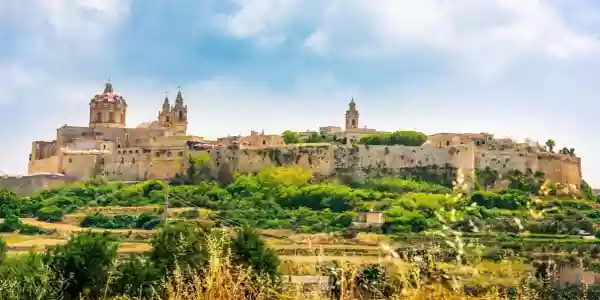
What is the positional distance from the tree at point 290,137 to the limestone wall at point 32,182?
1175cm

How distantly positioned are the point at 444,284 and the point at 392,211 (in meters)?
31.4

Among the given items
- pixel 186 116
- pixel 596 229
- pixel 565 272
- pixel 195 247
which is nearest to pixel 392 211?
pixel 596 229

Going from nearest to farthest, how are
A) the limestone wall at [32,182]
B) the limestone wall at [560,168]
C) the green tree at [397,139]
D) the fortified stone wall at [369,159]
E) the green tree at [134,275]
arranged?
the green tree at [134,275] → the fortified stone wall at [369,159] → the limestone wall at [32,182] → the limestone wall at [560,168] → the green tree at [397,139]

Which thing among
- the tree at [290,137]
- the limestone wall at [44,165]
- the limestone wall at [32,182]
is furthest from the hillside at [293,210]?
the tree at [290,137]

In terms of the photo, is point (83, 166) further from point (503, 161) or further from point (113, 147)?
point (503, 161)

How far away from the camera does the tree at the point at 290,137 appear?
4637cm

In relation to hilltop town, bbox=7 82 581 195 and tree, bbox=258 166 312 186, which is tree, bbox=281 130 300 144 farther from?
tree, bbox=258 166 312 186

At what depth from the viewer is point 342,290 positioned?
283cm

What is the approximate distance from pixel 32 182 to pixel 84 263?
31161mm

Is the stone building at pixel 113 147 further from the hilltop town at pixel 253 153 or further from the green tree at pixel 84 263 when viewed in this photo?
the green tree at pixel 84 263

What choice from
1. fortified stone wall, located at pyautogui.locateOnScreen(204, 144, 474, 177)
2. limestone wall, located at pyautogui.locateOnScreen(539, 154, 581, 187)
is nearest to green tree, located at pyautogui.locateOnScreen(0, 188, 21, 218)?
fortified stone wall, located at pyautogui.locateOnScreen(204, 144, 474, 177)

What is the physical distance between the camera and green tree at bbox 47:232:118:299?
39.6 ft

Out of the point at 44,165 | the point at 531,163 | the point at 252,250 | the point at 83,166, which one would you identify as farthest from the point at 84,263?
the point at 44,165

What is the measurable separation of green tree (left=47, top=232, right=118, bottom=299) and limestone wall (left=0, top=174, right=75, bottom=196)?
29369mm
